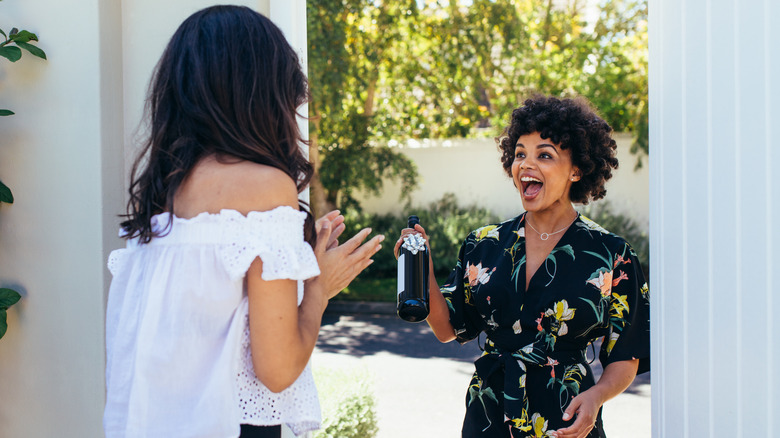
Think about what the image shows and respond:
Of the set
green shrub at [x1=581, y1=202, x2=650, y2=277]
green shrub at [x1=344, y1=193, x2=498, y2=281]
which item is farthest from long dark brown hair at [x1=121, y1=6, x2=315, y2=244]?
green shrub at [x1=581, y1=202, x2=650, y2=277]

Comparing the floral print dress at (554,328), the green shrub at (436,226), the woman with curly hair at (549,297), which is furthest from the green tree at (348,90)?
the floral print dress at (554,328)

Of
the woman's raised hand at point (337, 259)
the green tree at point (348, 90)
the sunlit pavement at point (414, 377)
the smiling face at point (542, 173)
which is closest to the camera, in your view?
the woman's raised hand at point (337, 259)

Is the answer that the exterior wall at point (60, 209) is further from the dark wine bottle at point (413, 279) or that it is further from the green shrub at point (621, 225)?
the green shrub at point (621, 225)

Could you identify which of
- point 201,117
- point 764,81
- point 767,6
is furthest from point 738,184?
point 201,117

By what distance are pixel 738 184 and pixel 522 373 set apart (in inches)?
32.7

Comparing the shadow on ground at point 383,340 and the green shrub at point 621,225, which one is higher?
the green shrub at point 621,225

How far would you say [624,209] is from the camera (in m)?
12.3

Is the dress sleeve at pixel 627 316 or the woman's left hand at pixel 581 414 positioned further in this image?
the dress sleeve at pixel 627 316

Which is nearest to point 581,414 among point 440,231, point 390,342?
point 390,342

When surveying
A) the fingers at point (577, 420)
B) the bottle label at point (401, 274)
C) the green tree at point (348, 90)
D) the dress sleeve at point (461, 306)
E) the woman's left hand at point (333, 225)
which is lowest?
the fingers at point (577, 420)

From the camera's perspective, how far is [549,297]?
1.99 metres

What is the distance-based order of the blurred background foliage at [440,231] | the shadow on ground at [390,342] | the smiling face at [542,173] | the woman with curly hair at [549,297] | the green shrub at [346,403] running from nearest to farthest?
1. the woman with curly hair at [549,297]
2. the smiling face at [542,173]
3. the green shrub at [346,403]
4. the shadow on ground at [390,342]
5. the blurred background foliage at [440,231]

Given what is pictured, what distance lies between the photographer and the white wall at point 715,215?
1.36 m

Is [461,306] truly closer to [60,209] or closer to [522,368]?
[522,368]
